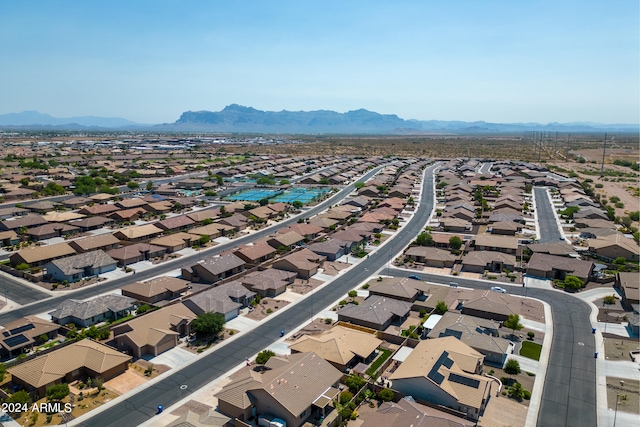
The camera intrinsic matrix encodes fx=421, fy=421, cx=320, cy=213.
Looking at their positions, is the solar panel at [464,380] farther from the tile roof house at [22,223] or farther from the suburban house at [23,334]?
the tile roof house at [22,223]

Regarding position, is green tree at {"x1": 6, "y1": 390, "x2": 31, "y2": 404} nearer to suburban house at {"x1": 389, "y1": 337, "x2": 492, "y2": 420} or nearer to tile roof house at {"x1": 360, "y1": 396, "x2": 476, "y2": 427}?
tile roof house at {"x1": 360, "y1": 396, "x2": 476, "y2": 427}

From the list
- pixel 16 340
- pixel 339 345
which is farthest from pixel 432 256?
pixel 16 340

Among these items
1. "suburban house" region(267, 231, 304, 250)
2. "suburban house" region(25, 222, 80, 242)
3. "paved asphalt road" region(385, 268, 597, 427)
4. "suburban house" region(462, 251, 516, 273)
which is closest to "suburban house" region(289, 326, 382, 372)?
"paved asphalt road" region(385, 268, 597, 427)

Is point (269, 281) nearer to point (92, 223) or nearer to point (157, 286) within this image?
point (157, 286)

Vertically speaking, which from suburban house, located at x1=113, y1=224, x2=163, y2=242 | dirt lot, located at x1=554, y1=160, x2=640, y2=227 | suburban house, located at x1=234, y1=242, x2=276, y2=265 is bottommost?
suburban house, located at x1=234, y1=242, x2=276, y2=265

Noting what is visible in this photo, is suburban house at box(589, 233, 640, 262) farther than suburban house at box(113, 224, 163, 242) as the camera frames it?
No

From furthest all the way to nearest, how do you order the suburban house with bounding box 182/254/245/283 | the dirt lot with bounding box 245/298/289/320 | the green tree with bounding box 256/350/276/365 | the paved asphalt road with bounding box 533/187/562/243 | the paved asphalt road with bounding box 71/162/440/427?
the paved asphalt road with bounding box 533/187/562/243, the suburban house with bounding box 182/254/245/283, the dirt lot with bounding box 245/298/289/320, the green tree with bounding box 256/350/276/365, the paved asphalt road with bounding box 71/162/440/427

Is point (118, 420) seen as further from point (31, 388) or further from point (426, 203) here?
point (426, 203)
